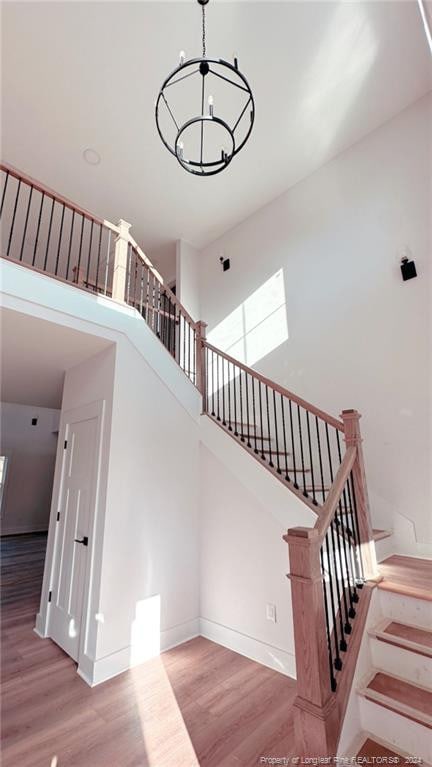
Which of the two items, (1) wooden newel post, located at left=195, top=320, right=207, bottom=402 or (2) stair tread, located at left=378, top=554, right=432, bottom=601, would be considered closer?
(2) stair tread, located at left=378, top=554, right=432, bottom=601

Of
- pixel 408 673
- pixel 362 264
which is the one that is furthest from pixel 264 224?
pixel 408 673

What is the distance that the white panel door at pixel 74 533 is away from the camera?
3.06 metres

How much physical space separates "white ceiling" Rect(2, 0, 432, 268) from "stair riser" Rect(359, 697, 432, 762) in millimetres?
5327

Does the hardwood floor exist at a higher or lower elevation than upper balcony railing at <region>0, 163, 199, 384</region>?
lower

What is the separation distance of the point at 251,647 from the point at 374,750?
140 cm

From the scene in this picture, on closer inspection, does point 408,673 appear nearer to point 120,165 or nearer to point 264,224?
point 264,224

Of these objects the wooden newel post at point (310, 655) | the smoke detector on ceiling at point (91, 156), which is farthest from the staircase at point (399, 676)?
the smoke detector on ceiling at point (91, 156)

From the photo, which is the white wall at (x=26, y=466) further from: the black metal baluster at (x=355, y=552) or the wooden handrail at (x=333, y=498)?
the wooden handrail at (x=333, y=498)

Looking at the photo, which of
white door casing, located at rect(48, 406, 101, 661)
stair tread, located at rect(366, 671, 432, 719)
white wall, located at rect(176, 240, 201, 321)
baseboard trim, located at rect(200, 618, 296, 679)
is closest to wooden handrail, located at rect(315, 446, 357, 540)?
stair tread, located at rect(366, 671, 432, 719)

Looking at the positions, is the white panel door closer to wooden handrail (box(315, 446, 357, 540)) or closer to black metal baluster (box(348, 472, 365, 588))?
wooden handrail (box(315, 446, 357, 540))

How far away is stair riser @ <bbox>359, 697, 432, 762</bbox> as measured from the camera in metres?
1.68

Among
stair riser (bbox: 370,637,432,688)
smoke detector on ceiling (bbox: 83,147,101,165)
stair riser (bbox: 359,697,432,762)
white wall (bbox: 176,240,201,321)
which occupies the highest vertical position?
smoke detector on ceiling (bbox: 83,147,101,165)

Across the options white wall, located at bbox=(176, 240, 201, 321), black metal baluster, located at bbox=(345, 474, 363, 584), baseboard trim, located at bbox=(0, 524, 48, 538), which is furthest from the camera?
baseboard trim, located at bbox=(0, 524, 48, 538)

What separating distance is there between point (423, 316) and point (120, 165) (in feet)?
14.3
